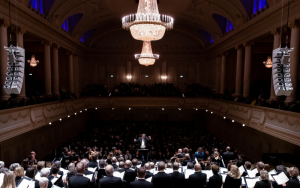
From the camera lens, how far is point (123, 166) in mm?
6191

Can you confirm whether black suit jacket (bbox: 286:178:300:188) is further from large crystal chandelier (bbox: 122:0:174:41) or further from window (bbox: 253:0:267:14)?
window (bbox: 253:0:267:14)

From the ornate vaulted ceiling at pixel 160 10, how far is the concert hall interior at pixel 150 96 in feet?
0.37

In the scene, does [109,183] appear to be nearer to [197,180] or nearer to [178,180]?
[178,180]

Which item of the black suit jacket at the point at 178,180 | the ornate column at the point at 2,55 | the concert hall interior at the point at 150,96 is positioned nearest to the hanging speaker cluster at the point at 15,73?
the concert hall interior at the point at 150,96

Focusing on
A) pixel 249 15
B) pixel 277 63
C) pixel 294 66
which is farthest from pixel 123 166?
pixel 249 15

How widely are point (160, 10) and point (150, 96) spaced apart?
29.3ft

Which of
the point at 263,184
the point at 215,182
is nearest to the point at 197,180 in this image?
the point at 215,182

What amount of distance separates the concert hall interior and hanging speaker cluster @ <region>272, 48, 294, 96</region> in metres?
0.03

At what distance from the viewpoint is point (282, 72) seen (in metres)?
6.45

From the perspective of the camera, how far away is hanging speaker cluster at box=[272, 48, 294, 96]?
627 centimetres

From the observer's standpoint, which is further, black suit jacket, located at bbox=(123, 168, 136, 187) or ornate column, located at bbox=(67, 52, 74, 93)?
ornate column, located at bbox=(67, 52, 74, 93)

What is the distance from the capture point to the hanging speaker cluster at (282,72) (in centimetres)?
627

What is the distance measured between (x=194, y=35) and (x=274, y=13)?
48.7 feet

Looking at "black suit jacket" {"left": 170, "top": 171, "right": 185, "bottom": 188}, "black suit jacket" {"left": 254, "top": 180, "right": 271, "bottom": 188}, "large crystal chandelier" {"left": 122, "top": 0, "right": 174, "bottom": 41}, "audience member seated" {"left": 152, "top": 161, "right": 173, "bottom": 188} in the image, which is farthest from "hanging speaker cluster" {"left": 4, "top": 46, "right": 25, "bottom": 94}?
"black suit jacket" {"left": 254, "top": 180, "right": 271, "bottom": 188}
